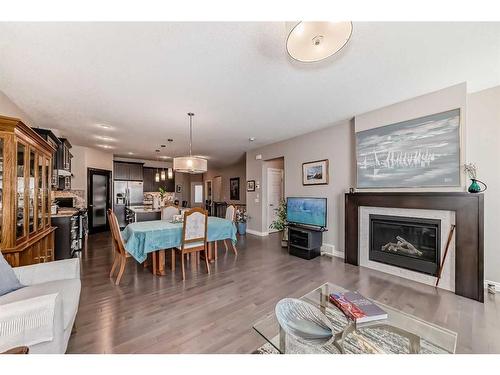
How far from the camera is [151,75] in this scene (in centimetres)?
218

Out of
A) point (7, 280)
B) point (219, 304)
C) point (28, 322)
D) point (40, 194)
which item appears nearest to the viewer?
point (28, 322)

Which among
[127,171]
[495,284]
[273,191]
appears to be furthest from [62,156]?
[495,284]

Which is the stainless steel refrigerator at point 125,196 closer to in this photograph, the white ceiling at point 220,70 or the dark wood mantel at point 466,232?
the white ceiling at point 220,70

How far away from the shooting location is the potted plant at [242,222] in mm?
6215

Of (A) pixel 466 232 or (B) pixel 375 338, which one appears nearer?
(B) pixel 375 338

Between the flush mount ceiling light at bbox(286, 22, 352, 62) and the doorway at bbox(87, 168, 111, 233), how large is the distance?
679 cm

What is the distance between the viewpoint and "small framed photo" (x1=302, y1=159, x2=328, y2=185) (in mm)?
4105

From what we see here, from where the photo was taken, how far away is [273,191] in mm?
6168

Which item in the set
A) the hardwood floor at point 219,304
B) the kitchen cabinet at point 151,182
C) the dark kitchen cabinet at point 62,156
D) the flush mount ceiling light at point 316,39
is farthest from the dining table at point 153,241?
the kitchen cabinet at point 151,182

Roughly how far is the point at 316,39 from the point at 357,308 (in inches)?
72.5

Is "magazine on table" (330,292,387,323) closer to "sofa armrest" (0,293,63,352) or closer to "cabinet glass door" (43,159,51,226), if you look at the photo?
"sofa armrest" (0,293,63,352)

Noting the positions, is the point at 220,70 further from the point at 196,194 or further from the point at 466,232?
the point at 196,194
